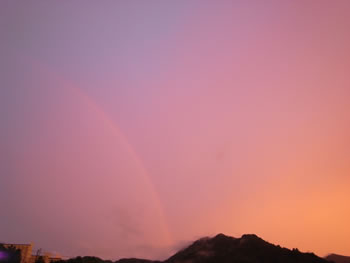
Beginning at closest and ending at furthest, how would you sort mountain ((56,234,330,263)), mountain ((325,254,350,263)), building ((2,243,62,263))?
building ((2,243,62,263))
mountain ((56,234,330,263))
mountain ((325,254,350,263))

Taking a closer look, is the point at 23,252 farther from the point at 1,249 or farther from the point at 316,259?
the point at 316,259

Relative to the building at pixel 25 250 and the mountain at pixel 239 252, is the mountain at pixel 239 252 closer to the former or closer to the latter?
the mountain at pixel 239 252

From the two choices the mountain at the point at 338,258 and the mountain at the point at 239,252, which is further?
the mountain at the point at 338,258

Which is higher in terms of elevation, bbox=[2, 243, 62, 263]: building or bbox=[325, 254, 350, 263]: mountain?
bbox=[325, 254, 350, 263]: mountain

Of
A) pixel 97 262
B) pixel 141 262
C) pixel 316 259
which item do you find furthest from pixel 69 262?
pixel 141 262

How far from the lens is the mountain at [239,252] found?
96375mm

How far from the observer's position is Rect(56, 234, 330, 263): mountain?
3794 inches

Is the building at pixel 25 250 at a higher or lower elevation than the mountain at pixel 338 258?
lower

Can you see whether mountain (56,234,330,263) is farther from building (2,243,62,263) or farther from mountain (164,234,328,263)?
building (2,243,62,263)

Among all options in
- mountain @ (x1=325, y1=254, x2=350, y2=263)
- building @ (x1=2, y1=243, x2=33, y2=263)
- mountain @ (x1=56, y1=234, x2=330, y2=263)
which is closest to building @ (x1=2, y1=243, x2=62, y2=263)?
building @ (x1=2, y1=243, x2=33, y2=263)

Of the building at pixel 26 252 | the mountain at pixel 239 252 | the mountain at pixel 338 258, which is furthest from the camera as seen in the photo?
the mountain at pixel 338 258

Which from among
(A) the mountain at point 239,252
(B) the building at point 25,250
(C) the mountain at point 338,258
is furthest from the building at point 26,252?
(C) the mountain at point 338,258

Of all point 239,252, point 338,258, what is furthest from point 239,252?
point 338,258

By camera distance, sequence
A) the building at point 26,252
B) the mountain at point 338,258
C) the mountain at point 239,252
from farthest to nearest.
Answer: the mountain at point 338,258 → the mountain at point 239,252 → the building at point 26,252
